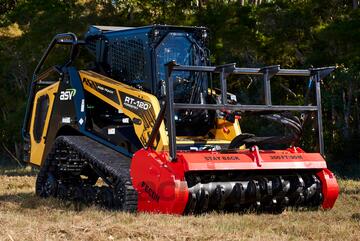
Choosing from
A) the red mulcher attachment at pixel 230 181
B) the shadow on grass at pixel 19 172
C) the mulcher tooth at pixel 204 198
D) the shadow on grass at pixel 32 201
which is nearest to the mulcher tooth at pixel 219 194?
the red mulcher attachment at pixel 230 181

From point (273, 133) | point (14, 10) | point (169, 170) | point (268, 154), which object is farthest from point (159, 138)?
point (14, 10)

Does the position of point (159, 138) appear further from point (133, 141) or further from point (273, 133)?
point (273, 133)

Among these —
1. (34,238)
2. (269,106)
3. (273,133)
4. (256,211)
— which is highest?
(269,106)

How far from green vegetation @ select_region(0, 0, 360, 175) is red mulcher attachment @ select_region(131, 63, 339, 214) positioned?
11.0 meters

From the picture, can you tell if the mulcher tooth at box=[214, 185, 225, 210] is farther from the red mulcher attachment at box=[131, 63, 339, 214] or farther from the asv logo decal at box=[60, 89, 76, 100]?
the asv logo decal at box=[60, 89, 76, 100]

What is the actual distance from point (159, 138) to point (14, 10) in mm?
23599

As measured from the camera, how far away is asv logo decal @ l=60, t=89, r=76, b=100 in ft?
35.1

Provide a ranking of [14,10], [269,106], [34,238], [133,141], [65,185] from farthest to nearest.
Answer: [14,10], [65,185], [133,141], [269,106], [34,238]

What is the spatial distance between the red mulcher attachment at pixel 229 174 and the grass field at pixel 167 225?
0.76 feet

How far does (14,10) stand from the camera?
31203mm

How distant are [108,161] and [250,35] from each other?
14.3m

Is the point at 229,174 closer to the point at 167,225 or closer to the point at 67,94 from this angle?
the point at 167,225

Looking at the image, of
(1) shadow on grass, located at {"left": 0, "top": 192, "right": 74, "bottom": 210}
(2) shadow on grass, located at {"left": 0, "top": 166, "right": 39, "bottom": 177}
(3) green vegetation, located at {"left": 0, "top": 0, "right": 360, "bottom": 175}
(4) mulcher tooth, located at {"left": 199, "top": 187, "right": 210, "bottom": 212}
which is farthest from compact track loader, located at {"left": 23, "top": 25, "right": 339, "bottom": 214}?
(3) green vegetation, located at {"left": 0, "top": 0, "right": 360, "bottom": 175}

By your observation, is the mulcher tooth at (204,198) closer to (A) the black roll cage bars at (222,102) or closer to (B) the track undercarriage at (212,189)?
(B) the track undercarriage at (212,189)
